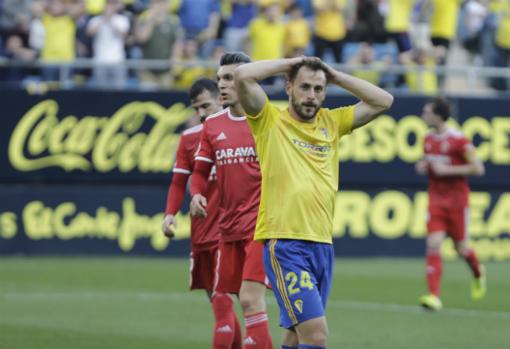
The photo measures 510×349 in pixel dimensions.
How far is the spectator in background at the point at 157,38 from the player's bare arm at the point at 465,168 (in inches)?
304

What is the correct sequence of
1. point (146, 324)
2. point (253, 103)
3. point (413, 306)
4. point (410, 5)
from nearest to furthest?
point (253, 103)
point (146, 324)
point (413, 306)
point (410, 5)

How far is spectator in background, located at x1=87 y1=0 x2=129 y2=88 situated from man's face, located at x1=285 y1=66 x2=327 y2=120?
13.9m

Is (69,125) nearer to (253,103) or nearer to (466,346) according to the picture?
(466,346)

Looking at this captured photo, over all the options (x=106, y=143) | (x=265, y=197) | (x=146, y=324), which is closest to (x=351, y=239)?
(x=106, y=143)

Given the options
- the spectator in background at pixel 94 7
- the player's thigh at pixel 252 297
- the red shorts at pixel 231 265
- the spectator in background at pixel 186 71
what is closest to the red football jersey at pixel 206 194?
the red shorts at pixel 231 265

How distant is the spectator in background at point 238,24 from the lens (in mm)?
23250

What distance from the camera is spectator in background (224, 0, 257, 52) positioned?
915 inches

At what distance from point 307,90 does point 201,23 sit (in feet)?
50.5

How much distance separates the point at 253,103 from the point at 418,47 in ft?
55.2

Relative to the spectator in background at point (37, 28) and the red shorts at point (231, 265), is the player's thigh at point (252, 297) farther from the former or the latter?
the spectator in background at point (37, 28)

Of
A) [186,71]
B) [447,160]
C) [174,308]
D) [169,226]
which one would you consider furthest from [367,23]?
[169,226]

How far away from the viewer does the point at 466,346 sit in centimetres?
1196

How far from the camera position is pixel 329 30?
2353cm

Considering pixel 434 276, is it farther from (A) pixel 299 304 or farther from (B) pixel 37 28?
(B) pixel 37 28
